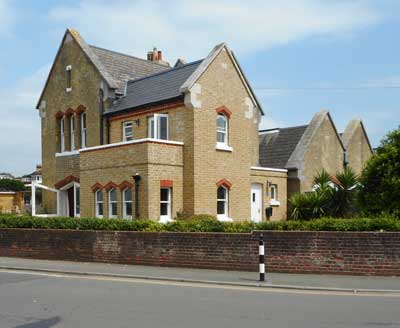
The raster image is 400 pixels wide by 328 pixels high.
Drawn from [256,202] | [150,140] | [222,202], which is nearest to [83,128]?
[150,140]

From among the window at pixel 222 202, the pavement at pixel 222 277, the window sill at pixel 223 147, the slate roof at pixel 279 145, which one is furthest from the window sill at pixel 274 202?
the pavement at pixel 222 277

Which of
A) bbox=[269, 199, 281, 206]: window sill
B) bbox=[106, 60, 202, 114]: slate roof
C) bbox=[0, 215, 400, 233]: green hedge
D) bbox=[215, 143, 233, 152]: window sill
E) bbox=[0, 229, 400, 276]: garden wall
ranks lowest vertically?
bbox=[0, 229, 400, 276]: garden wall

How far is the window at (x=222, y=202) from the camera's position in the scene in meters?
24.4

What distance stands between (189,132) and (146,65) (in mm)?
9116

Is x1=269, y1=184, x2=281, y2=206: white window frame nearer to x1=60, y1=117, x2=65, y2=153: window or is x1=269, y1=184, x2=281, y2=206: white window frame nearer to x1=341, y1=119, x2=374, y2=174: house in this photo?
x1=341, y1=119, x2=374, y2=174: house

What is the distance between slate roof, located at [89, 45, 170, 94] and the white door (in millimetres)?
8212

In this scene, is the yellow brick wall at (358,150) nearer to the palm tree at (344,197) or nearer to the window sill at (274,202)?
the window sill at (274,202)

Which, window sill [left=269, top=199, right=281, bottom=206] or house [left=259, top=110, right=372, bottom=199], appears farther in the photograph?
house [left=259, top=110, right=372, bottom=199]

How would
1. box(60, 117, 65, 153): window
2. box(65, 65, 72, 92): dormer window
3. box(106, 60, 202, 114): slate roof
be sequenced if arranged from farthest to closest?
box(60, 117, 65, 153): window < box(65, 65, 72, 92): dormer window < box(106, 60, 202, 114): slate roof

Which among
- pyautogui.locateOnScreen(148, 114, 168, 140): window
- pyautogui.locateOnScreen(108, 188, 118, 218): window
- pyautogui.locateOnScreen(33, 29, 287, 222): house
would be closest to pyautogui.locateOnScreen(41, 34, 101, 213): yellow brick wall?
pyautogui.locateOnScreen(33, 29, 287, 222): house

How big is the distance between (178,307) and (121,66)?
20.8 meters

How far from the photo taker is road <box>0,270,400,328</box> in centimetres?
837

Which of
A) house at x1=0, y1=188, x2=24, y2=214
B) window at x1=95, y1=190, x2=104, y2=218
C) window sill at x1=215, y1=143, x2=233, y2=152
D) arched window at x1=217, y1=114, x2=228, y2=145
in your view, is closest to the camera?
window at x1=95, y1=190, x2=104, y2=218

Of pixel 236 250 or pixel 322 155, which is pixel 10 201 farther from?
pixel 236 250
